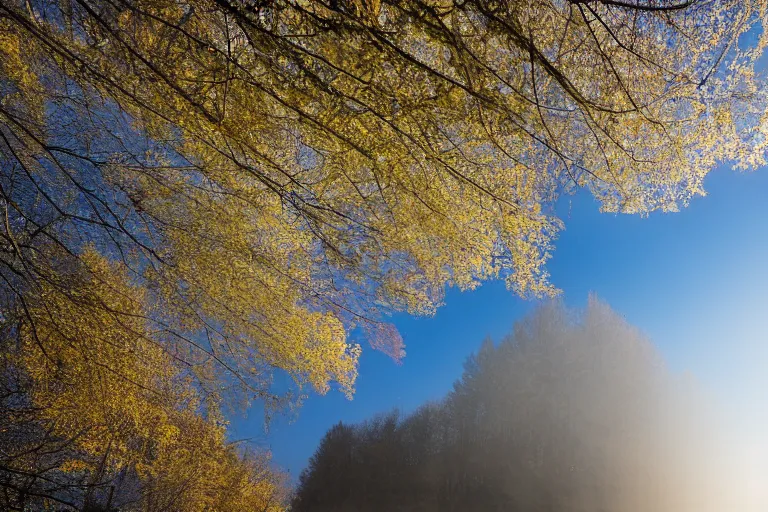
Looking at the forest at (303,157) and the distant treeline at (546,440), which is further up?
the distant treeline at (546,440)

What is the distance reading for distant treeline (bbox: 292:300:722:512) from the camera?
2058 centimetres

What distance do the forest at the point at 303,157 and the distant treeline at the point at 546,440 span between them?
2004 centimetres

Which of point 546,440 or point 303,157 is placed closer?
point 303,157

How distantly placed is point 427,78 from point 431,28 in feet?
1.16

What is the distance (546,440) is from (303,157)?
25094mm

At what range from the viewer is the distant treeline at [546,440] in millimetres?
20578

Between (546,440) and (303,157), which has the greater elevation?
(546,440)

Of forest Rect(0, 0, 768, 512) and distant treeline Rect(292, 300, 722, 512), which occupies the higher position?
distant treeline Rect(292, 300, 722, 512)

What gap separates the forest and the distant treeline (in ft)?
65.7

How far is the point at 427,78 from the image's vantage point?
2.31 meters

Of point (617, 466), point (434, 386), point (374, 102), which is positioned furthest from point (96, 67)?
point (434, 386)

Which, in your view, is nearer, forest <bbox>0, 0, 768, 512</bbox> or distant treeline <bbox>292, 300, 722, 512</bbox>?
forest <bbox>0, 0, 768, 512</bbox>

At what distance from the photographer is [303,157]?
3.53 meters

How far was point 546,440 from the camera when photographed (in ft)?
76.3
